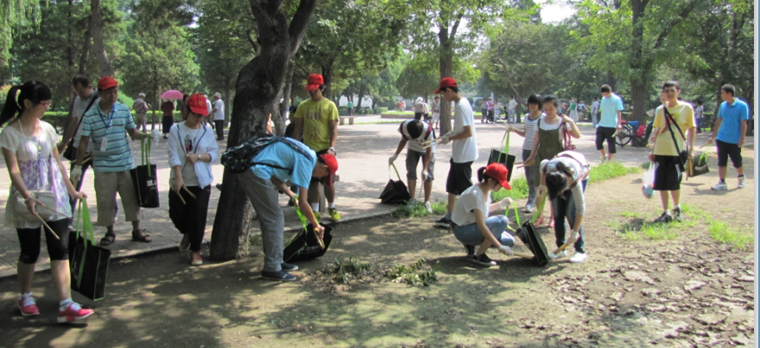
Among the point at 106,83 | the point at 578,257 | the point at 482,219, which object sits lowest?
the point at 578,257

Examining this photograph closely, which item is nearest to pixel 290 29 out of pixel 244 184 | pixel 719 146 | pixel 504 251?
pixel 244 184

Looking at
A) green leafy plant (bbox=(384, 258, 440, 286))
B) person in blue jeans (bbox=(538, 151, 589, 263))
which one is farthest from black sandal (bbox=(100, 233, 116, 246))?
person in blue jeans (bbox=(538, 151, 589, 263))

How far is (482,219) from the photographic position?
5.44 meters

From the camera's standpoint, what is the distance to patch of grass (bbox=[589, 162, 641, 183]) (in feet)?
35.3

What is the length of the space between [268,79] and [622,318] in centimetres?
359

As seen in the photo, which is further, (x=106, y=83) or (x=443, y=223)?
(x=443, y=223)

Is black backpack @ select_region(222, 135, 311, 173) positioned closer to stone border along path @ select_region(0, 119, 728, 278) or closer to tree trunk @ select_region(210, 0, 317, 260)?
tree trunk @ select_region(210, 0, 317, 260)

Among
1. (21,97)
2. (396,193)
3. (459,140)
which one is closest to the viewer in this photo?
(21,97)

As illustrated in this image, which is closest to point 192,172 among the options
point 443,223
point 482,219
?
point 482,219

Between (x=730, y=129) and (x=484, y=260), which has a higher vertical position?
(x=730, y=129)

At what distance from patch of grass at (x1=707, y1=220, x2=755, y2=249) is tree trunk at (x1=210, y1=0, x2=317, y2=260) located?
15.9ft

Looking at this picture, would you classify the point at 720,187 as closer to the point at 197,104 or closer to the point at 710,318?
the point at 710,318

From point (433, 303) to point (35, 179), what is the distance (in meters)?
2.97

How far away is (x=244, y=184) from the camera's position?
195 inches
